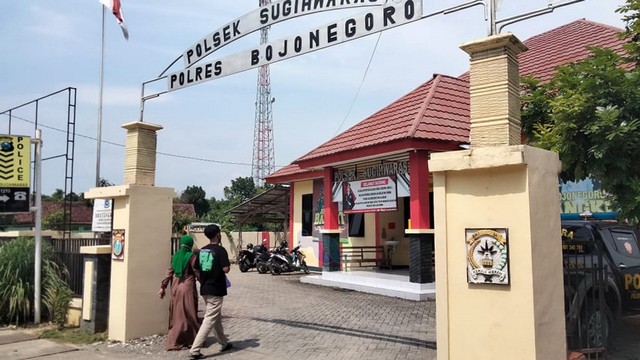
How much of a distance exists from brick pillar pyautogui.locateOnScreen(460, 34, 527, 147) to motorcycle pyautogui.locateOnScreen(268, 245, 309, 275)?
511 inches

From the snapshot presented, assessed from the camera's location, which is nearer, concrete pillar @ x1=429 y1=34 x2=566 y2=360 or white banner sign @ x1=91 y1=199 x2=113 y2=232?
concrete pillar @ x1=429 y1=34 x2=566 y2=360

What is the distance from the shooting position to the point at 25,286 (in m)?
9.78

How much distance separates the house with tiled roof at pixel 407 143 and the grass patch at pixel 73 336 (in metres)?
6.61

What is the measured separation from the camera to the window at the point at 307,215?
61.7 ft

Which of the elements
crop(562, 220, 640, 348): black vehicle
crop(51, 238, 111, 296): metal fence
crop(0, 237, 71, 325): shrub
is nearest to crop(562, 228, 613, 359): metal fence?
crop(562, 220, 640, 348): black vehicle

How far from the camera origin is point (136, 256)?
8.39 metres

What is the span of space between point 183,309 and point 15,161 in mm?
4768

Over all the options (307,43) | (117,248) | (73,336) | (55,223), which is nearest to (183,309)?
(117,248)

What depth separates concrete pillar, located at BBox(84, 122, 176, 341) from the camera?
8.30 m

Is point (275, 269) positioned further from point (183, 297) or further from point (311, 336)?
point (183, 297)

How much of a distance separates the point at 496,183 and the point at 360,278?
9.18 meters

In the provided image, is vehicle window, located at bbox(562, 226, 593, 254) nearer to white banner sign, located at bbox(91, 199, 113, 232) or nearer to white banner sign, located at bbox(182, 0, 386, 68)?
white banner sign, located at bbox(182, 0, 386, 68)

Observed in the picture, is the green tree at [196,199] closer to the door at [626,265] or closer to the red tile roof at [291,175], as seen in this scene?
the red tile roof at [291,175]

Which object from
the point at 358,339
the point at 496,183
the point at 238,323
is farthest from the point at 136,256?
the point at 496,183
